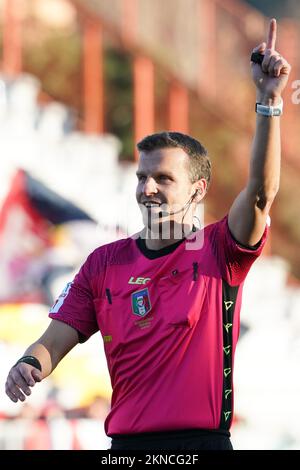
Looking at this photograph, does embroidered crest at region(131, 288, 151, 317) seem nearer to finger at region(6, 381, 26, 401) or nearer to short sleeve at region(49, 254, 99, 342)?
short sleeve at region(49, 254, 99, 342)

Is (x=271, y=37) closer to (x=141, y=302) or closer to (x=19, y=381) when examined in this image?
(x=141, y=302)

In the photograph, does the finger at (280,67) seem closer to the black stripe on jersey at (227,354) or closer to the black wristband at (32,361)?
the black stripe on jersey at (227,354)

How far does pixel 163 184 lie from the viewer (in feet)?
16.1

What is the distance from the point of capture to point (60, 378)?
33.6ft

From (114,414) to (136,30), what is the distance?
334 inches

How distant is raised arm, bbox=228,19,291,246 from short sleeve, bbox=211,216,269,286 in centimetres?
4

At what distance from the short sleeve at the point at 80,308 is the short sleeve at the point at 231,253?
1.80 feet

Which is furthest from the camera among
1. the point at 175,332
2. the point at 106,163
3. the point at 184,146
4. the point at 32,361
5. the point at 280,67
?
the point at 106,163

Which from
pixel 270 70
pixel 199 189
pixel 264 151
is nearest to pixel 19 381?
pixel 199 189

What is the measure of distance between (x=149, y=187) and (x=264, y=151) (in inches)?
21.2

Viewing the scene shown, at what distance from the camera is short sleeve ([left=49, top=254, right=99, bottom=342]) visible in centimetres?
502

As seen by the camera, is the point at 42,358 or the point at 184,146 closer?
the point at 42,358

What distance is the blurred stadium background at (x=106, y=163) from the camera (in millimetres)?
10320

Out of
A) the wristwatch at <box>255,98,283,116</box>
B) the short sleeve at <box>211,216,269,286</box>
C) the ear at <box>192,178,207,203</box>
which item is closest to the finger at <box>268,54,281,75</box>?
the wristwatch at <box>255,98,283,116</box>
